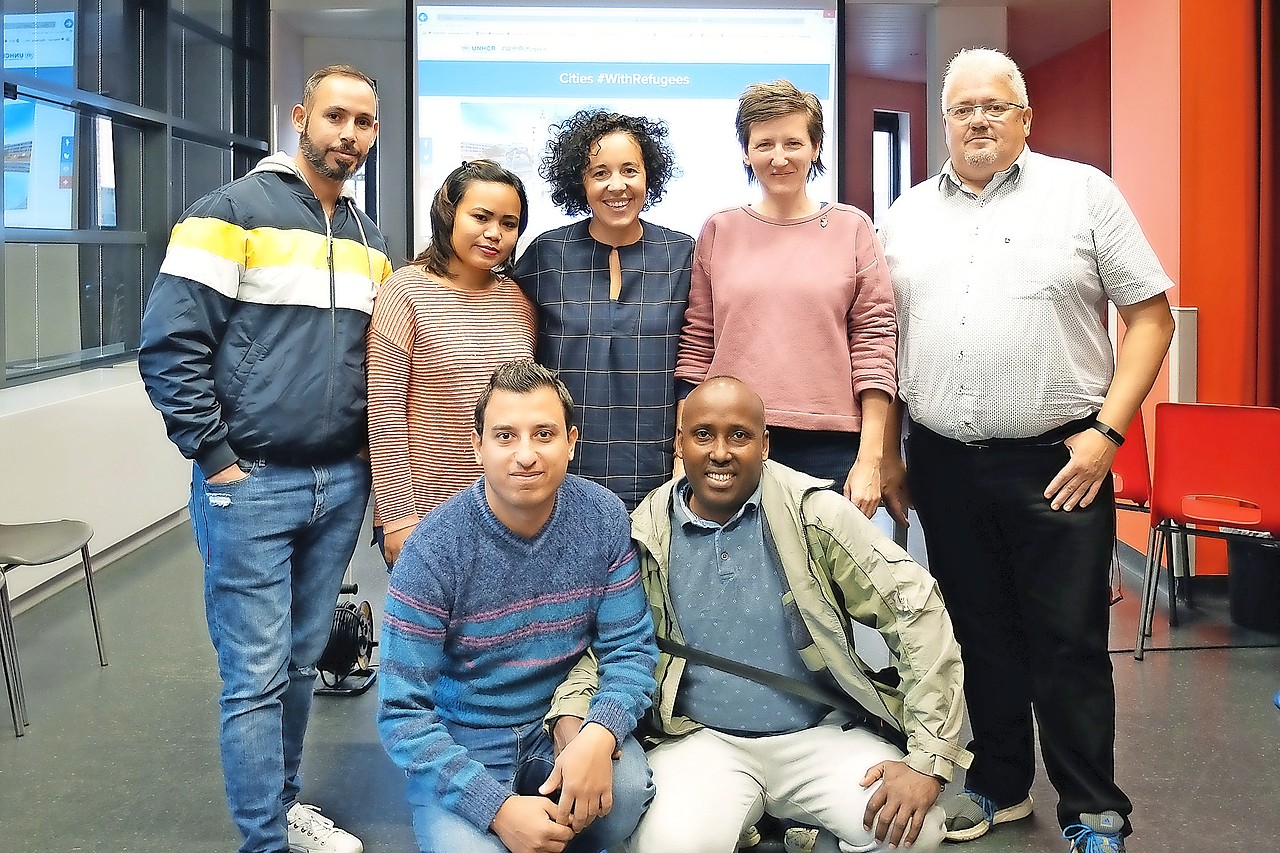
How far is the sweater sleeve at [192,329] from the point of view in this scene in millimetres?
2074

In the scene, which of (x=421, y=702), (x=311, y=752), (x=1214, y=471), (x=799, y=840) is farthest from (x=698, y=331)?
(x=1214, y=471)

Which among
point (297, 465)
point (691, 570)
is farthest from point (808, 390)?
point (297, 465)

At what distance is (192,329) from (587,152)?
2.78 ft

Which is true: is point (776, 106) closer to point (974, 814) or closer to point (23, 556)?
point (974, 814)

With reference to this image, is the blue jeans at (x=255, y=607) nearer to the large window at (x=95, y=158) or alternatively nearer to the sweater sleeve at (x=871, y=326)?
the sweater sleeve at (x=871, y=326)

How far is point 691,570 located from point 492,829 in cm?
56

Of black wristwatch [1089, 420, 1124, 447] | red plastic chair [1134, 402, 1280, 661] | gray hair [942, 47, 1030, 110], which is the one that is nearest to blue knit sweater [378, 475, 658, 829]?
black wristwatch [1089, 420, 1124, 447]

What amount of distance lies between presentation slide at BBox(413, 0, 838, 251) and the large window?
1.64 metres

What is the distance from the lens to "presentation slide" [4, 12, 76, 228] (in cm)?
485

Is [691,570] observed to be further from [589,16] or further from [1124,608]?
[589,16]

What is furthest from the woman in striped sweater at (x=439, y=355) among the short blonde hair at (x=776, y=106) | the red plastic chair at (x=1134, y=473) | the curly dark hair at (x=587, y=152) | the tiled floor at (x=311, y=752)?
the red plastic chair at (x=1134, y=473)

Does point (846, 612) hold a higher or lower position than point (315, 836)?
higher

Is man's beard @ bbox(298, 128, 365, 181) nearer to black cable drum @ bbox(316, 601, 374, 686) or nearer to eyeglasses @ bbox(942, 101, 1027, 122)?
eyeglasses @ bbox(942, 101, 1027, 122)

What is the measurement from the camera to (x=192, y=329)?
2.08 m
